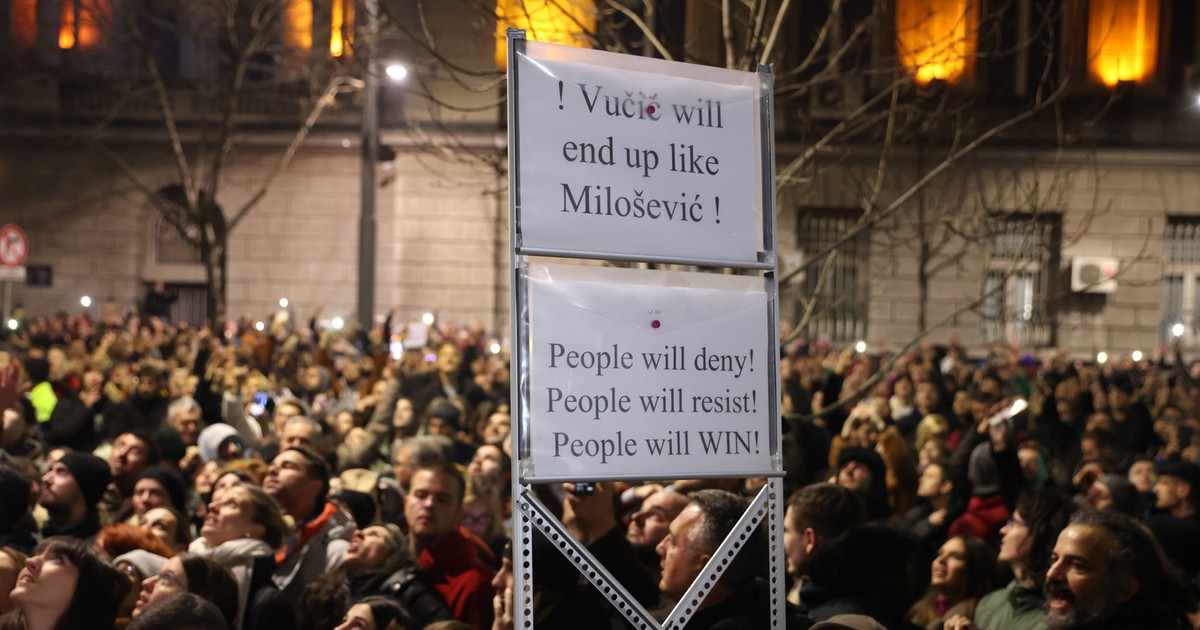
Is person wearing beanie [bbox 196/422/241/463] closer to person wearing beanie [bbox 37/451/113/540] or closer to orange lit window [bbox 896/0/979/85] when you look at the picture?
person wearing beanie [bbox 37/451/113/540]

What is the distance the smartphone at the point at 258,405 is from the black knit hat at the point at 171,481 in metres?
4.74

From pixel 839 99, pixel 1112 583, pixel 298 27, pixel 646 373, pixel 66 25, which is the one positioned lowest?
pixel 1112 583

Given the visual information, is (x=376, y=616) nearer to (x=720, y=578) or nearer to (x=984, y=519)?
(x=720, y=578)

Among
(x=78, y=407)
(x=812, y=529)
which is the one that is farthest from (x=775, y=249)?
(x=78, y=407)

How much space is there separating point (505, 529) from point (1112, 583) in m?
3.49

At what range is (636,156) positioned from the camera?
145 inches

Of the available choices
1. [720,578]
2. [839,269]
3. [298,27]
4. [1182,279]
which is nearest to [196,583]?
[720,578]

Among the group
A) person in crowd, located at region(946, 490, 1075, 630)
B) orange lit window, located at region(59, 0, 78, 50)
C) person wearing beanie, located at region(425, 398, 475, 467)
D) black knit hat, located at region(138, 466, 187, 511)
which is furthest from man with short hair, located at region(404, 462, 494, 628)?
orange lit window, located at region(59, 0, 78, 50)

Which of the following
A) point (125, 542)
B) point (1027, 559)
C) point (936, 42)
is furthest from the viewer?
point (936, 42)

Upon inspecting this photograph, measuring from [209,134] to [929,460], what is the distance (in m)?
25.1

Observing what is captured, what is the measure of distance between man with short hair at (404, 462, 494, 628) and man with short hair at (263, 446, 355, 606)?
41 centimetres

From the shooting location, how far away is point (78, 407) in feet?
35.4

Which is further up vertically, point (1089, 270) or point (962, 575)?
point (1089, 270)

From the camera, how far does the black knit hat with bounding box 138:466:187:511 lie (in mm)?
7344
